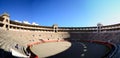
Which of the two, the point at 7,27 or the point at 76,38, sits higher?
the point at 7,27

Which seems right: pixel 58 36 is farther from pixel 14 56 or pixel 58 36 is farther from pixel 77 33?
pixel 14 56

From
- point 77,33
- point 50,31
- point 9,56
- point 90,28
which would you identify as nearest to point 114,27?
point 90,28

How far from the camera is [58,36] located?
6856 centimetres

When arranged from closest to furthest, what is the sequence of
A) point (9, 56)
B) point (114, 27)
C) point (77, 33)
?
point (9, 56) → point (114, 27) → point (77, 33)

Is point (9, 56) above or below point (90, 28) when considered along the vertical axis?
below

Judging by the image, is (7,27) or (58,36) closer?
(7,27)

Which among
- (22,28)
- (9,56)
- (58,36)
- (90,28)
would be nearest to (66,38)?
(58,36)

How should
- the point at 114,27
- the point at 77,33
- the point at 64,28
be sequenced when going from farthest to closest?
the point at 64,28, the point at 77,33, the point at 114,27

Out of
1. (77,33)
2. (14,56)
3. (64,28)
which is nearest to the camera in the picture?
(14,56)

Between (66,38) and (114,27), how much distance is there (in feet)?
83.8

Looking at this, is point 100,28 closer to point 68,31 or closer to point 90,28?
point 90,28

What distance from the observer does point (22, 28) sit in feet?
195

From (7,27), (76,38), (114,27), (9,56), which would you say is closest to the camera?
(9,56)

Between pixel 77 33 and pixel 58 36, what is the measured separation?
39.0ft
